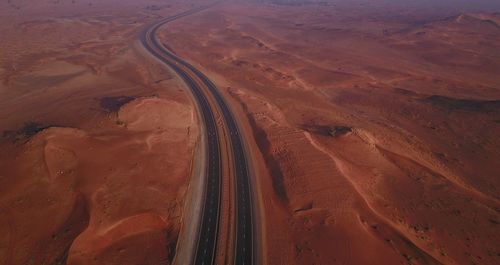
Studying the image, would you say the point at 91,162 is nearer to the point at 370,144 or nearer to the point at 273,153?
the point at 273,153

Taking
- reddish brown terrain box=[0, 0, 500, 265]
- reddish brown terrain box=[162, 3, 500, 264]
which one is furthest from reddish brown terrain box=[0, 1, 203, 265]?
reddish brown terrain box=[162, 3, 500, 264]

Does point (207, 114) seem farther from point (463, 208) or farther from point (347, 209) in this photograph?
point (463, 208)

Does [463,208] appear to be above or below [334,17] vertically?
below

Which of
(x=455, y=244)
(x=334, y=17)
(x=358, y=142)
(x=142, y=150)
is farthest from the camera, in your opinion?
(x=334, y=17)

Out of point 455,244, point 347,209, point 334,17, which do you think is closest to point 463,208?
point 455,244

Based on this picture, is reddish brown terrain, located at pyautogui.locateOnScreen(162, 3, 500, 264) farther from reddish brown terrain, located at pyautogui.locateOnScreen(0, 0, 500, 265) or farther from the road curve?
the road curve
